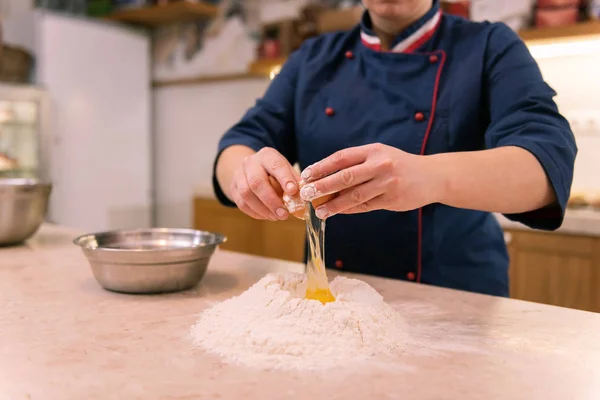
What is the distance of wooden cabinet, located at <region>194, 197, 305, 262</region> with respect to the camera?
2.62m

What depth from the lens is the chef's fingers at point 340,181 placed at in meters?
0.75

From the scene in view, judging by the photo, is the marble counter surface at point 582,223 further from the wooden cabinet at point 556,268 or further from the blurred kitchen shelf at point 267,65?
the blurred kitchen shelf at point 267,65

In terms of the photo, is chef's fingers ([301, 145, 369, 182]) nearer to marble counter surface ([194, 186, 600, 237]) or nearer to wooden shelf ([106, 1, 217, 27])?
marble counter surface ([194, 186, 600, 237])

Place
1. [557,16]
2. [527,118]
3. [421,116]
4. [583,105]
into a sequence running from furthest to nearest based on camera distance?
[583,105], [557,16], [421,116], [527,118]

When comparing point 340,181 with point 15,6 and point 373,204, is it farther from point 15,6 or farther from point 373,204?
point 15,6

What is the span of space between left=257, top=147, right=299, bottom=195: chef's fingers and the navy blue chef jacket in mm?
362

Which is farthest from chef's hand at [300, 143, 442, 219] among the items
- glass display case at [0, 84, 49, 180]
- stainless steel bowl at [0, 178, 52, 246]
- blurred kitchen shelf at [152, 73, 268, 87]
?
glass display case at [0, 84, 49, 180]

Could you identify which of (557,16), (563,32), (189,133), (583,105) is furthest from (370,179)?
(189,133)

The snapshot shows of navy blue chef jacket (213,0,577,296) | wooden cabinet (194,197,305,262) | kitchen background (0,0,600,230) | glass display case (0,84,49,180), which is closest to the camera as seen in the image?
navy blue chef jacket (213,0,577,296)

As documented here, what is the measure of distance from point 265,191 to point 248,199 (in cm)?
5

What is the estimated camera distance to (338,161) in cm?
76

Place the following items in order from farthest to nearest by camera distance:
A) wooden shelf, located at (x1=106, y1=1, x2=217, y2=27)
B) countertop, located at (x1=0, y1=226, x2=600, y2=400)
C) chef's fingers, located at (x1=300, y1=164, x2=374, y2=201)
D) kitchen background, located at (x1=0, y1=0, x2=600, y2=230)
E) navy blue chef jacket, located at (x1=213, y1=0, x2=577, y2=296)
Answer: wooden shelf, located at (x1=106, y1=1, x2=217, y2=27)
kitchen background, located at (x1=0, y1=0, x2=600, y2=230)
navy blue chef jacket, located at (x1=213, y1=0, x2=577, y2=296)
chef's fingers, located at (x1=300, y1=164, x2=374, y2=201)
countertop, located at (x1=0, y1=226, x2=600, y2=400)

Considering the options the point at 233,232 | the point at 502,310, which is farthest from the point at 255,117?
the point at 233,232

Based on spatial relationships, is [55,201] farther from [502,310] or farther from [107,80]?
[502,310]
